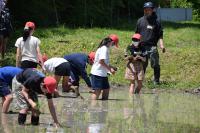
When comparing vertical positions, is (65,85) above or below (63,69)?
below

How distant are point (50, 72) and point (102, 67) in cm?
148

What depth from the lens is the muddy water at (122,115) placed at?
1061 centimetres

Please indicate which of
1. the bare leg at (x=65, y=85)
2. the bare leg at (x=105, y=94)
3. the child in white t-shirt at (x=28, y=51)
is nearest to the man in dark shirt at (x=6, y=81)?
the child in white t-shirt at (x=28, y=51)

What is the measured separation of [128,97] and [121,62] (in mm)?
4069

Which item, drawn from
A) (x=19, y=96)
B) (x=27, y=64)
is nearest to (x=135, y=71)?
(x=27, y=64)

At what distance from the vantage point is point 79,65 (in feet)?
49.7

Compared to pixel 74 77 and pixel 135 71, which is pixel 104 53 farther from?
pixel 135 71

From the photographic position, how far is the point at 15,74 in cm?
1205

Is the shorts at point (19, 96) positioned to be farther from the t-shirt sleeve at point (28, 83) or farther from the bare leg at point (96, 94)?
the bare leg at point (96, 94)

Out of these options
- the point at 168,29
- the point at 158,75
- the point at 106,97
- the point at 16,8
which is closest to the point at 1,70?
the point at 106,97

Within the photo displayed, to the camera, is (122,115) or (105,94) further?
(105,94)

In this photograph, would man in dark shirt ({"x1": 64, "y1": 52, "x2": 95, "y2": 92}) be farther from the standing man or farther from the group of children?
the standing man

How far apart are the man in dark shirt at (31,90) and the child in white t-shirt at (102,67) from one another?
3084 millimetres

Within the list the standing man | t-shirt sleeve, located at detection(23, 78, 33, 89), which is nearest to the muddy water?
t-shirt sleeve, located at detection(23, 78, 33, 89)
